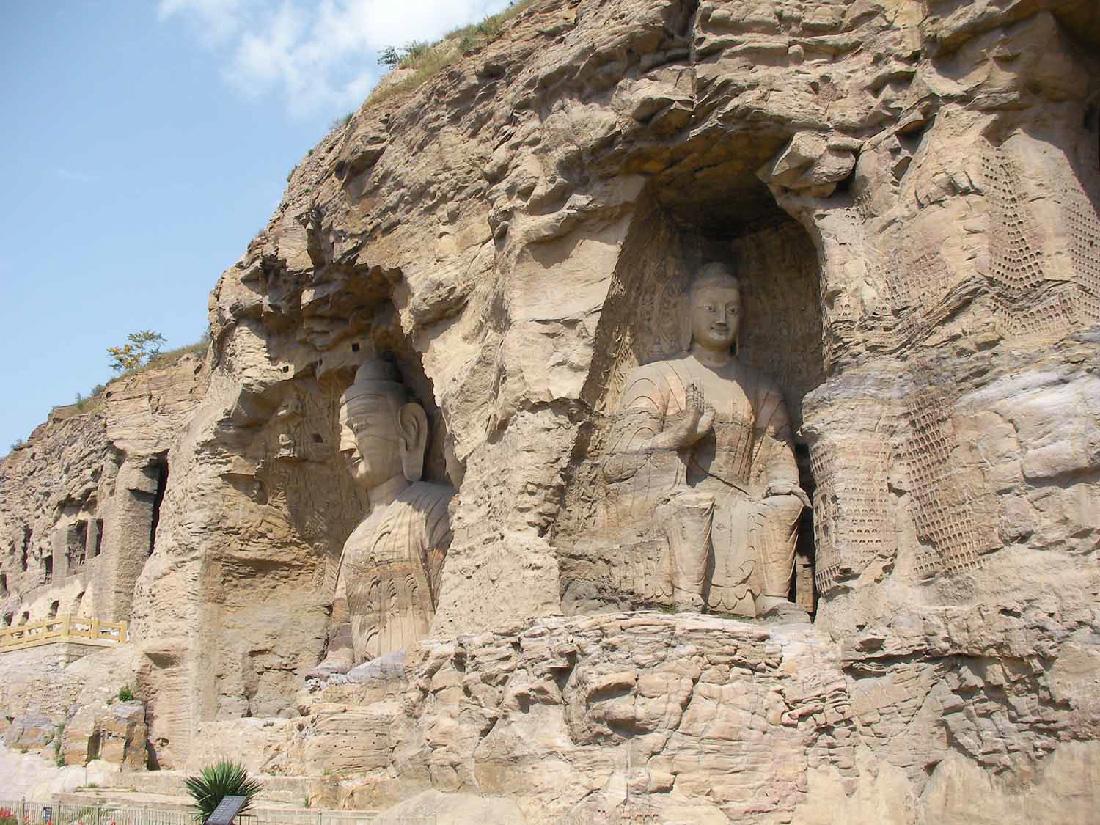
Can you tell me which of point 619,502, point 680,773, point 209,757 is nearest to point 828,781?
A: point 680,773

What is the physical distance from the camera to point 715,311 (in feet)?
40.5

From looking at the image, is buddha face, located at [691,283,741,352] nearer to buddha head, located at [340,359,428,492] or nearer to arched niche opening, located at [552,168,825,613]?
arched niche opening, located at [552,168,825,613]

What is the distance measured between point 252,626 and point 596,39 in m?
8.58

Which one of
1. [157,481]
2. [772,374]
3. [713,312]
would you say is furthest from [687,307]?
[157,481]

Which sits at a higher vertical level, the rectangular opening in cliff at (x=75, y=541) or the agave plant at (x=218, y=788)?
the rectangular opening in cliff at (x=75, y=541)

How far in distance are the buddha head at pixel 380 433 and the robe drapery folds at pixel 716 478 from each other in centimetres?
405

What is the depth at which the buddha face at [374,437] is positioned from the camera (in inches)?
606

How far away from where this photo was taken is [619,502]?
463 inches

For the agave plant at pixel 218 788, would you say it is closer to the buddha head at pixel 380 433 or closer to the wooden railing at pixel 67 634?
the buddha head at pixel 380 433

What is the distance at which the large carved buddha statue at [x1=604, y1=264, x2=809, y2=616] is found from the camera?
11062mm

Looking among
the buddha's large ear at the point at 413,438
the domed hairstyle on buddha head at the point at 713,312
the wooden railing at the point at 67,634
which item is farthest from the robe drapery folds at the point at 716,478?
the wooden railing at the point at 67,634

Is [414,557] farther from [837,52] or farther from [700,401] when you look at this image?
[837,52]

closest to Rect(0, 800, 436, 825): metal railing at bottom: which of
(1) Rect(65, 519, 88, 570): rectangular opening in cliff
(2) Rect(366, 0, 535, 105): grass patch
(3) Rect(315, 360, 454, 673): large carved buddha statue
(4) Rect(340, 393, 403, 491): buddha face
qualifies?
(3) Rect(315, 360, 454, 673): large carved buddha statue

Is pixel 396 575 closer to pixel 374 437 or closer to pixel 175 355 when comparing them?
pixel 374 437
